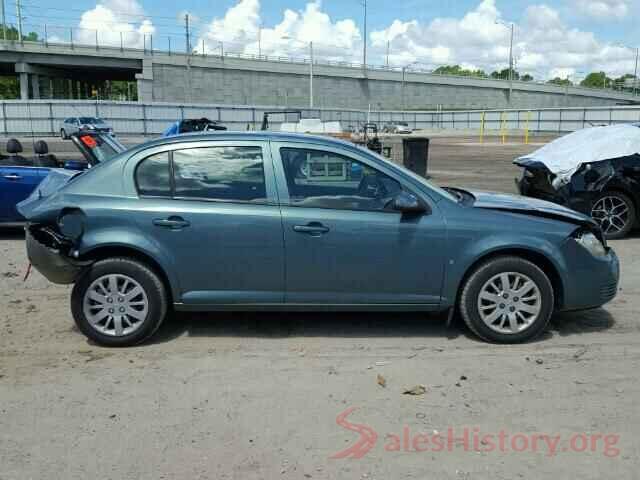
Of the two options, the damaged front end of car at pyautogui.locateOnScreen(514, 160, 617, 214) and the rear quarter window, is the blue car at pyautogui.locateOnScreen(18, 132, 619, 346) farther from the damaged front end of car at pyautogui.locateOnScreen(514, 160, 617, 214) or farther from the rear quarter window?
the damaged front end of car at pyautogui.locateOnScreen(514, 160, 617, 214)

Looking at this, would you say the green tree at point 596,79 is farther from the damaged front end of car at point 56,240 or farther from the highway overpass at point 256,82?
the damaged front end of car at point 56,240

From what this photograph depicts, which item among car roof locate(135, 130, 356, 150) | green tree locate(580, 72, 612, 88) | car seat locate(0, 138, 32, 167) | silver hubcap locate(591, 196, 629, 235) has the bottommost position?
silver hubcap locate(591, 196, 629, 235)

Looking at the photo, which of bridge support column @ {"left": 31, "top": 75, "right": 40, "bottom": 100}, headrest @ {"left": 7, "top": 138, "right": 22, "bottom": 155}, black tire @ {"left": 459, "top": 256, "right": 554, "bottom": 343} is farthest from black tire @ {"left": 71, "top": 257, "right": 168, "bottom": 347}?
bridge support column @ {"left": 31, "top": 75, "right": 40, "bottom": 100}

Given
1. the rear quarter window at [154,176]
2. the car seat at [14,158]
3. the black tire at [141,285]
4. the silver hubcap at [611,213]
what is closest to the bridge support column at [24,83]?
the car seat at [14,158]

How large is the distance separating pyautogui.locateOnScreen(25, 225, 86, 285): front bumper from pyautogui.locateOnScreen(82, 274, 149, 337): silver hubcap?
20cm

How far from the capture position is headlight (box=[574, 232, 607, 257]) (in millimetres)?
4992

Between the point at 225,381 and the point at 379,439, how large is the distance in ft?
4.09

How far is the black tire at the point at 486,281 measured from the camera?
4863 mm

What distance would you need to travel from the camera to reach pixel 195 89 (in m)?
75.4

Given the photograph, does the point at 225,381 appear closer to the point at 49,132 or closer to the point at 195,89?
the point at 49,132

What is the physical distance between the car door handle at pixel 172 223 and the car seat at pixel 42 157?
5314 mm

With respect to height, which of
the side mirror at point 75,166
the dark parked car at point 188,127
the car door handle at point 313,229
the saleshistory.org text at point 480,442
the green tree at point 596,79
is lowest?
the saleshistory.org text at point 480,442

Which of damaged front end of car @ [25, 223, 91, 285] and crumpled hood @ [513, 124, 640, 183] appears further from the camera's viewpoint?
crumpled hood @ [513, 124, 640, 183]

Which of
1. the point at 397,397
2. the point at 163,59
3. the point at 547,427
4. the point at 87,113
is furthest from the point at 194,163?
the point at 163,59
